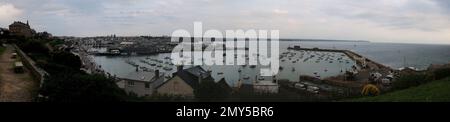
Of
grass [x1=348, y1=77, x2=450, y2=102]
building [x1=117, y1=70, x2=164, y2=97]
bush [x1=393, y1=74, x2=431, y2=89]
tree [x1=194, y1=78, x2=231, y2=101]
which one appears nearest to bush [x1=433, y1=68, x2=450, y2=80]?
bush [x1=393, y1=74, x2=431, y2=89]

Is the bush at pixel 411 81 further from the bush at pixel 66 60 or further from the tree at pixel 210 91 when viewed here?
the bush at pixel 66 60

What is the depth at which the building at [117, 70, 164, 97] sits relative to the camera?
51.5ft

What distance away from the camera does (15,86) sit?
33.1 ft

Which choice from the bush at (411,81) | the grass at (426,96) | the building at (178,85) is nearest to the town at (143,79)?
the building at (178,85)

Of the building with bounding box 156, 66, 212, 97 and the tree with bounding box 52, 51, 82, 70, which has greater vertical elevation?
the tree with bounding box 52, 51, 82, 70

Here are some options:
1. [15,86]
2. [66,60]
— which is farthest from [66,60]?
[15,86]

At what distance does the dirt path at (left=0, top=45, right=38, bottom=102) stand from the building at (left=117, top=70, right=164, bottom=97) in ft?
13.0

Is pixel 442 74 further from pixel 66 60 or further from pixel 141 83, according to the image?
pixel 66 60

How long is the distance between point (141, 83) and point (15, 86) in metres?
6.05

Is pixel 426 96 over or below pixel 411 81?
over

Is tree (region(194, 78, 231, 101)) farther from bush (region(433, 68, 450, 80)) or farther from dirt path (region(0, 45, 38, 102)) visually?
bush (region(433, 68, 450, 80))
